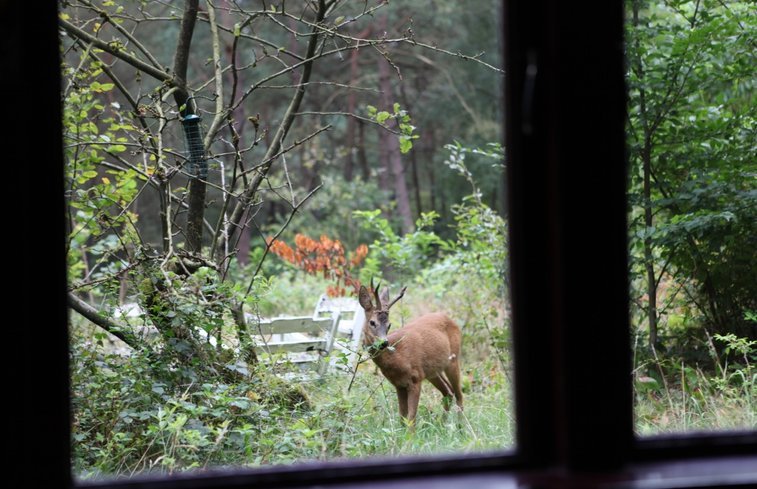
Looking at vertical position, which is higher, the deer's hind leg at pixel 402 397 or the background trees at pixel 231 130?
the background trees at pixel 231 130

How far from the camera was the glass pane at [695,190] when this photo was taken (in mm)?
5488

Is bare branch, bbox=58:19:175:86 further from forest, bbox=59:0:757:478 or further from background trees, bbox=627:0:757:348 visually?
background trees, bbox=627:0:757:348

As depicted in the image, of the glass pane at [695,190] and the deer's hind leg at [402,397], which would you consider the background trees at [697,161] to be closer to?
the glass pane at [695,190]

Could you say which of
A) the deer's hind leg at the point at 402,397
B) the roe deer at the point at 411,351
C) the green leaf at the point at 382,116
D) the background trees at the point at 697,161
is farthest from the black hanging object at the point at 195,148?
the background trees at the point at 697,161

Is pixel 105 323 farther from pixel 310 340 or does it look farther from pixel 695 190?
pixel 695 190

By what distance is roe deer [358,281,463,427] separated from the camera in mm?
5605

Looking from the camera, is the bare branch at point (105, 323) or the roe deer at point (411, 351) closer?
the bare branch at point (105, 323)

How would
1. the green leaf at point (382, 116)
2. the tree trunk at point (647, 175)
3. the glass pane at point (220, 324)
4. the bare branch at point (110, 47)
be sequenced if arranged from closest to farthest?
the glass pane at point (220, 324)
the bare branch at point (110, 47)
the green leaf at point (382, 116)
the tree trunk at point (647, 175)

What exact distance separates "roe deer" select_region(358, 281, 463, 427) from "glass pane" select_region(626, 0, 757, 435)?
1383 mm

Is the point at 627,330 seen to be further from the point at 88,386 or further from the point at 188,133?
the point at 188,133

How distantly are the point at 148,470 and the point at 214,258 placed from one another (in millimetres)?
1672

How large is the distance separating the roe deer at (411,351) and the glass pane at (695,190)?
4.54 feet

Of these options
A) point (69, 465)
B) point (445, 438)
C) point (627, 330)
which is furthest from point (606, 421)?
point (445, 438)

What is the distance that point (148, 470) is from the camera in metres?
4.07
